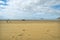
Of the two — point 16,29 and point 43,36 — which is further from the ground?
point 16,29

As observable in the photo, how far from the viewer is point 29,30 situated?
1.48 metres

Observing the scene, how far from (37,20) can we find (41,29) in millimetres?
152

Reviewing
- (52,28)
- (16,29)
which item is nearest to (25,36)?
(16,29)

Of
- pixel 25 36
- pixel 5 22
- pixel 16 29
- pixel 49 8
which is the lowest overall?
pixel 25 36

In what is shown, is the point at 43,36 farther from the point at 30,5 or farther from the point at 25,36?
the point at 30,5

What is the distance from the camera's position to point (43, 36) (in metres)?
1.47

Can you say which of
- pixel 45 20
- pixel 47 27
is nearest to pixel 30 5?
pixel 45 20

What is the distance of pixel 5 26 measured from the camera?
151 cm

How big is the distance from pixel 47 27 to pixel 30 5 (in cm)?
43

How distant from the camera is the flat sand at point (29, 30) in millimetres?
1464

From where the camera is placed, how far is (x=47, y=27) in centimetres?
147

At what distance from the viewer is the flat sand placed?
1.46m

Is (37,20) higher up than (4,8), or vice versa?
(4,8)

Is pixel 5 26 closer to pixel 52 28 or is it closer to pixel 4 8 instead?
pixel 4 8
